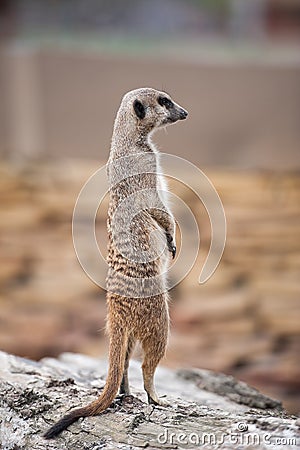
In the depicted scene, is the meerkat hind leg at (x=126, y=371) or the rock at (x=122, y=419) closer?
the rock at (x=122, y=419)

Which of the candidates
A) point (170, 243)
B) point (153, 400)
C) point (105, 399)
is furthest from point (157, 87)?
point (105, 399)

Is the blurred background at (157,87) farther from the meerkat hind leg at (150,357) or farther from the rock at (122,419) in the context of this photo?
the meerkat hind leg at (150,357)

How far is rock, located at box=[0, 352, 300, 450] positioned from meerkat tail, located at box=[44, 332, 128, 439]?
3 cm

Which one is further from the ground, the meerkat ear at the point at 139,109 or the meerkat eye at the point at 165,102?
the meerkat eye at the point at 165,102

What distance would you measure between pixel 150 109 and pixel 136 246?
40 cm

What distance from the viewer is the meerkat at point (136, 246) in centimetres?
211

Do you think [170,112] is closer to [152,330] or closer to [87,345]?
[152,330]

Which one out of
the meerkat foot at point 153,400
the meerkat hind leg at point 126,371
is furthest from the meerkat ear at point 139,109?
the meerkat foot at point 153,400

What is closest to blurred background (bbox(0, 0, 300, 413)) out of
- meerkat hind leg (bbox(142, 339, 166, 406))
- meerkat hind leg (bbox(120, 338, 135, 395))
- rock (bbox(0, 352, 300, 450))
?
rock (bbox(0, 352, 300, 450))

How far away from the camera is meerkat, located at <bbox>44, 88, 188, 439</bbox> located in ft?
6.93

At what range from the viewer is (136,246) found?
6.98 feet

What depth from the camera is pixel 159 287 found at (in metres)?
2.13

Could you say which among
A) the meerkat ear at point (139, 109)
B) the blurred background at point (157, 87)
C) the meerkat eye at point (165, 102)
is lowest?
the meerkat ear at point (139, 109)

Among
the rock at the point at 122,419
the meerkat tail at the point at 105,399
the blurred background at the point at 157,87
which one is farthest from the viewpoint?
the blurred background at the point at 157,87
